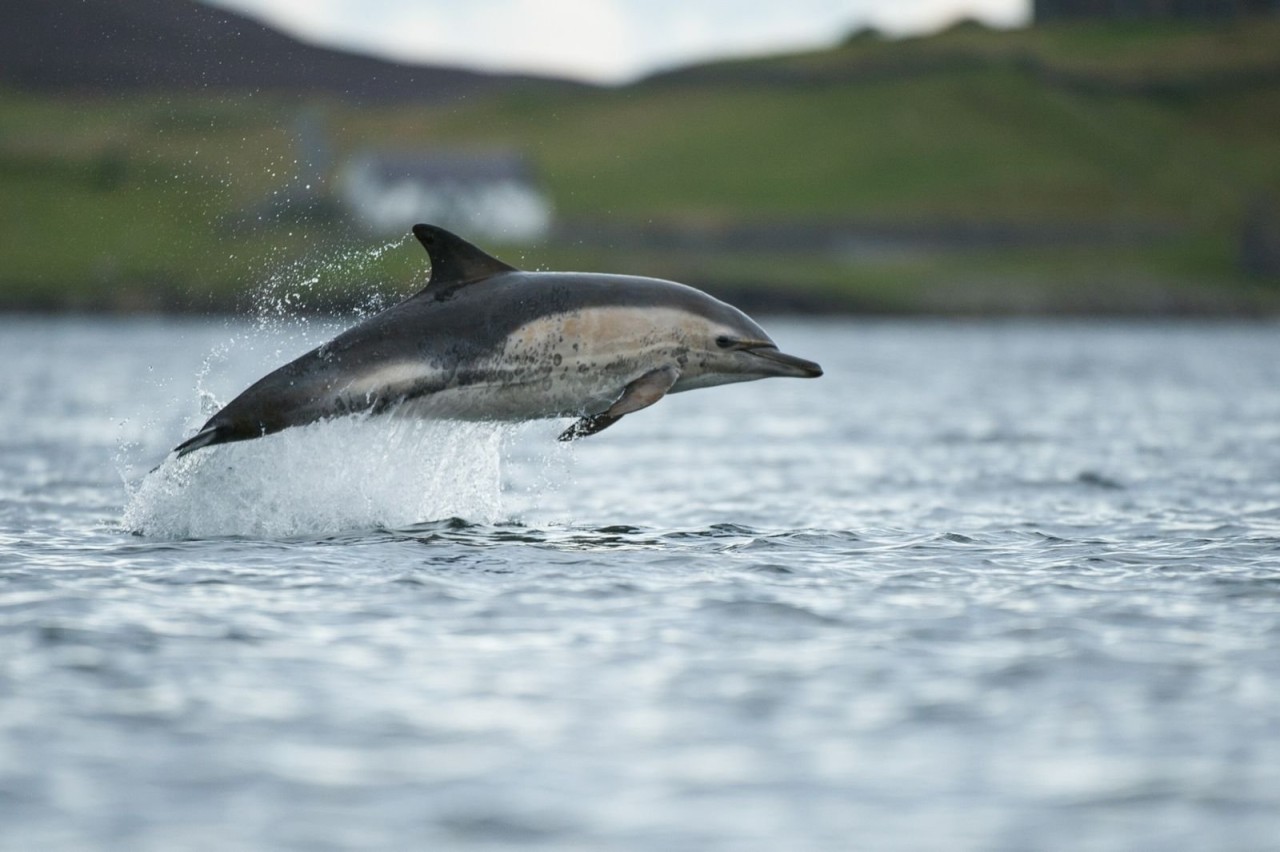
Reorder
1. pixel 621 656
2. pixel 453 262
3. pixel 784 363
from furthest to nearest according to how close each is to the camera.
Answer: pixel 784 363
pixel 453 262
pixel 621 656

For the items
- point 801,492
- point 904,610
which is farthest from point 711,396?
point 904,610

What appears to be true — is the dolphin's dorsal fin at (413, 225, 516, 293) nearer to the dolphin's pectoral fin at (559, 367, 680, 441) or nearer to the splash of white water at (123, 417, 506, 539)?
the splash of white water at (123, 417, 506, 539)

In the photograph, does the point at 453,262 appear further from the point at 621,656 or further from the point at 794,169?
the point at 794,169

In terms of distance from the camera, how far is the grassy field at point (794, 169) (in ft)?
408

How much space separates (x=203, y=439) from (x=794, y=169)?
141540 millimetres

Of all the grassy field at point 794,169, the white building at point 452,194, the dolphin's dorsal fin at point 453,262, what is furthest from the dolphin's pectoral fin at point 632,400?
the white building at point 452,194

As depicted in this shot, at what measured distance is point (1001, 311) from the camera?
407ft

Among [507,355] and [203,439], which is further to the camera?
[507,355]

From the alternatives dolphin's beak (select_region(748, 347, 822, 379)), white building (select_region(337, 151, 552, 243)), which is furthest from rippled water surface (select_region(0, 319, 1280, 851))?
white building (select_region(337, 151, 552, 243))

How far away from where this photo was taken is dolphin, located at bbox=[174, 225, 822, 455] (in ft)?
53.0

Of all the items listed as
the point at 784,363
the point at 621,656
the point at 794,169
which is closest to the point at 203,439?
the point at 784,363

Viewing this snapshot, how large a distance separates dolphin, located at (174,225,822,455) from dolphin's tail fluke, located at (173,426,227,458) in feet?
0.04

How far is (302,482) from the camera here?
17.2 metres

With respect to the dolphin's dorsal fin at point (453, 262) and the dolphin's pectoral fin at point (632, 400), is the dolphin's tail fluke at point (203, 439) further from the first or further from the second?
the dolphin's pectoral fin at point (632, 400)
